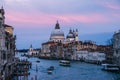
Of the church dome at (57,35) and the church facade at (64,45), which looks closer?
the church facade at (64,45)

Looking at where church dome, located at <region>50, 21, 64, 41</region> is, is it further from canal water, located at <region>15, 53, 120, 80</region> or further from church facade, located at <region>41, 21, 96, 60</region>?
canal water, located at <region>15, 53, 120, 80</region>

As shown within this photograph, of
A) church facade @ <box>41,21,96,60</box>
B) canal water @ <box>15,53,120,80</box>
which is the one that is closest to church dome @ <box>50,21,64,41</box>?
church facade @ <box>41,21,96,60</box>

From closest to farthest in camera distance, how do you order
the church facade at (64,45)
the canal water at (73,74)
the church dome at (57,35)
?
the canal water at (73,74) < the church facade at (64,45) < the church dome at (57,35)

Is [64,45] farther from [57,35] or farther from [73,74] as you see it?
[73,74]

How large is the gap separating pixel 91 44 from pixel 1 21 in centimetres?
10336

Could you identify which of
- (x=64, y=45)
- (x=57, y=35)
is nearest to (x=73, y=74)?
(x=64, y=45)

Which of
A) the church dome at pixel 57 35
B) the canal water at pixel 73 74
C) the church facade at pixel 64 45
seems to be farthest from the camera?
the church dome at pixel 57 35

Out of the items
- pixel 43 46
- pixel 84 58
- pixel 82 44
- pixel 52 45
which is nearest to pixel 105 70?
pixel 84 58

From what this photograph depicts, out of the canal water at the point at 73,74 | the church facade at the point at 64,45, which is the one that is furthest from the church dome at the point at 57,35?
the canal water at the point at 73,74

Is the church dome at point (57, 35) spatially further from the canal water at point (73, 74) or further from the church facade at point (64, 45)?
the canal water at point (73, 74)

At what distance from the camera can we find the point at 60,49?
151500 mm

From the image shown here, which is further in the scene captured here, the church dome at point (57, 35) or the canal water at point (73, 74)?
the church dome at point (57, 35)

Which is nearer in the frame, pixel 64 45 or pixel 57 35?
pixel 64 45

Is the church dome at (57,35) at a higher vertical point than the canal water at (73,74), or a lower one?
higher
